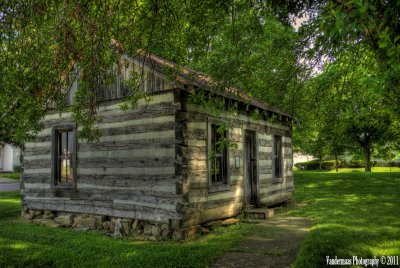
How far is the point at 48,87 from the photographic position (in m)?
5.86

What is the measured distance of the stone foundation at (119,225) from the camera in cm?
857

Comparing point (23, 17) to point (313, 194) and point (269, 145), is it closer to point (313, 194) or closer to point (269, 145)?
point (269, 145)

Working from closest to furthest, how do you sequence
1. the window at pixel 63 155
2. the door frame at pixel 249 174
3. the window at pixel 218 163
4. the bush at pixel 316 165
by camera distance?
the window at pixel 218 163
the window at pixel 63 155
the door frame at pixel 249 174
the bush at pixel 316 165

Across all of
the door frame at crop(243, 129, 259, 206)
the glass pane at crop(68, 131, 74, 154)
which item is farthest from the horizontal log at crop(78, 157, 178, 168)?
the door frame at crop(243, 129, 259, 206)

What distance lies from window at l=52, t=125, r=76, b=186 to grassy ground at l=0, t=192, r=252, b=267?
1.97 metres

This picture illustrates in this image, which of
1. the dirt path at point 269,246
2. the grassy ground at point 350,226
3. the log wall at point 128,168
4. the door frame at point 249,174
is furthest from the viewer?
the door frame at point 249,174

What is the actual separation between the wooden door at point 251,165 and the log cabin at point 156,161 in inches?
1.3

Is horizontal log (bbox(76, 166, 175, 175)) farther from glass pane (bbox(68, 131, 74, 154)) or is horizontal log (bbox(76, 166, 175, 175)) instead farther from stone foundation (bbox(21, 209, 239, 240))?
stone foundation (bbox(21, 209, 239, 240))

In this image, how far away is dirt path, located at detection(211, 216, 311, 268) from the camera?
6.45 m

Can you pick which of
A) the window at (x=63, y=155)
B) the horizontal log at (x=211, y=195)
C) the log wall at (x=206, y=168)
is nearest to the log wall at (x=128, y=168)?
the window at (x=63, y=155)

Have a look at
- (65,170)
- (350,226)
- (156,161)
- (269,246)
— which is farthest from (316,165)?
(269,246)

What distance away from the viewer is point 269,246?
7.54m

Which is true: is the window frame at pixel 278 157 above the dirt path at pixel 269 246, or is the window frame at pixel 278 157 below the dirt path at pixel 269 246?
above

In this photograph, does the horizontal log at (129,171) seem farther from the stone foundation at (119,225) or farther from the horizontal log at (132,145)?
the stone foundation at (119,225)
